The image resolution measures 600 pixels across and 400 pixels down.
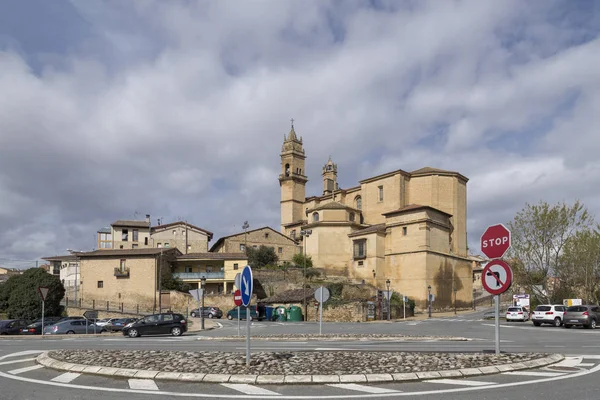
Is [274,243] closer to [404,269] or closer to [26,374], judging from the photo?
[404,269]

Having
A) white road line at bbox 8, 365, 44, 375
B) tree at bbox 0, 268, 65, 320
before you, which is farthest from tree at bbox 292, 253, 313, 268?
→ white road line at bbox 8, 365, 44, 375

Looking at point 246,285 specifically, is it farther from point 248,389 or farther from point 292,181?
point 292,181

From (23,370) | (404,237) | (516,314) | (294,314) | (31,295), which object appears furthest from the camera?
(404,237)

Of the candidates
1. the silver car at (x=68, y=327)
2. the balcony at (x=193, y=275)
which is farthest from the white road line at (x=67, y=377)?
the balcony at (x=193, y=275)

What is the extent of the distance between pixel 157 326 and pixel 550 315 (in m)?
25.6

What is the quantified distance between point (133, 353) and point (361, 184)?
69.7 m

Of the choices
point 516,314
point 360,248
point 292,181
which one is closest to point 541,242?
point 516,314

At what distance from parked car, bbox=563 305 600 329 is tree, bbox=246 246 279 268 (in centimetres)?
4848

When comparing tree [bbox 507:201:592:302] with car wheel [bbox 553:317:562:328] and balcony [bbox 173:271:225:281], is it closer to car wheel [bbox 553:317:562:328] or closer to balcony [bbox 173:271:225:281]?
car wheel [bbox 553:317:562:328]

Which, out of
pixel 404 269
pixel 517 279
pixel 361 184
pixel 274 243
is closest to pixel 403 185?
pixel 361 184

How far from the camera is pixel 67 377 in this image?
32.6 feet

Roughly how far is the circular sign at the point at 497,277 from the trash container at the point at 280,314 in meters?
39.9

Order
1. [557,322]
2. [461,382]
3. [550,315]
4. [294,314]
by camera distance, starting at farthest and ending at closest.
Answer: [294,314]
[550,315]
[557,322]
[461,382]

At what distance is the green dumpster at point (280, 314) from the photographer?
49.5 metres
